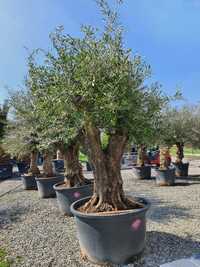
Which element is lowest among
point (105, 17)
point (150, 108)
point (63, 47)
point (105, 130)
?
point (105, 130)

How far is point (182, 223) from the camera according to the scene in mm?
4602

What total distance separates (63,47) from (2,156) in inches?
536

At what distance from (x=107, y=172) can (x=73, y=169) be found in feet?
8.42

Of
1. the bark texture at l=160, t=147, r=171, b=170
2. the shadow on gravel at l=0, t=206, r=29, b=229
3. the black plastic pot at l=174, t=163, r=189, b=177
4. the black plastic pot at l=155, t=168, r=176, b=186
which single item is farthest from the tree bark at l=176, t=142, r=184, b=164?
the shadow on gravel at l=0, t=206, r=29, b=229

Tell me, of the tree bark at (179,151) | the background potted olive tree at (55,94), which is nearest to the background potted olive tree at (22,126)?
the background potted olive tree at (55,94)

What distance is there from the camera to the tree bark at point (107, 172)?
11.6 ft

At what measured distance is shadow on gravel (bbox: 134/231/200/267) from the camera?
10.4 feet

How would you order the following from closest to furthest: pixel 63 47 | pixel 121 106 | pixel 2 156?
pixel 121 106
pixel 63 47
pixel 2 156

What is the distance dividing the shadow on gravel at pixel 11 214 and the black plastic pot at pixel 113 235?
8.24ft

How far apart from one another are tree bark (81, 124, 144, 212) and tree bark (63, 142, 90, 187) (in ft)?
7.59

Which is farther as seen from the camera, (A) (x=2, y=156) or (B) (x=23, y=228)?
(A) (x=2, y=156)

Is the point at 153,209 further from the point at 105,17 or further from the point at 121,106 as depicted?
the point at 105,17

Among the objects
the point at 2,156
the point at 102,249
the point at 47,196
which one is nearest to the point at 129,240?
the point at 102,249

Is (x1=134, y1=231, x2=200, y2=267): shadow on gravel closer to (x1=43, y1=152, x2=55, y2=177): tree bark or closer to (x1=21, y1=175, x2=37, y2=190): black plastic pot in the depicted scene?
(x1=43, y1=152, x2=55, y2=177): tree bark
